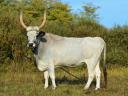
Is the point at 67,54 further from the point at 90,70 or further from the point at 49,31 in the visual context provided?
the point at 49,31

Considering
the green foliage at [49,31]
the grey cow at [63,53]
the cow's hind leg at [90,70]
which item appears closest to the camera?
the grey cow at [63,53]

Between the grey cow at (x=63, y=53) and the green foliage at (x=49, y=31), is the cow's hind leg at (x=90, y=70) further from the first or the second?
the green foliage at (x=49, y=31)

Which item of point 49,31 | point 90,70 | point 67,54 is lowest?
point 90,70

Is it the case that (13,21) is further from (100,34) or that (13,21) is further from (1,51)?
(100,34)

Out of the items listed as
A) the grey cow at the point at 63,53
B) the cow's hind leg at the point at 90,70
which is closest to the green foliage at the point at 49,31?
the grey cow at the point at 63,53

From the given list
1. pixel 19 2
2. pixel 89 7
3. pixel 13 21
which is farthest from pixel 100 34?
pixel 89 7

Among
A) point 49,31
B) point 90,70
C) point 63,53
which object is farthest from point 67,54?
point 49,31

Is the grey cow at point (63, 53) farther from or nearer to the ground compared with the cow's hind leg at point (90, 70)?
farther from the ground

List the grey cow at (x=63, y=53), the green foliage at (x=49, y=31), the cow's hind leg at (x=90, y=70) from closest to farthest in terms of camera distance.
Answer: the grey cow at (x=63, y=53), the cow's hind leg at (x=90, y=70), the green foliage at (x=49, y=31)

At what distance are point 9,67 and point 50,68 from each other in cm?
798

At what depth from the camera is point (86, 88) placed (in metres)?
14.1

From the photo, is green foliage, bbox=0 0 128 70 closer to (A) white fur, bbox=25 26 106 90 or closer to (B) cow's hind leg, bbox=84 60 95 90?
(A) white fur, bbox=25 26 106 90

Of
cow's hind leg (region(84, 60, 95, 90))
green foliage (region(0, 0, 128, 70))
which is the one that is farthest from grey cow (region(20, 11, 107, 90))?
green foliage (region(0, 0, 128, 70))

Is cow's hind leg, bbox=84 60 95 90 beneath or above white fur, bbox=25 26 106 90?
beneath
